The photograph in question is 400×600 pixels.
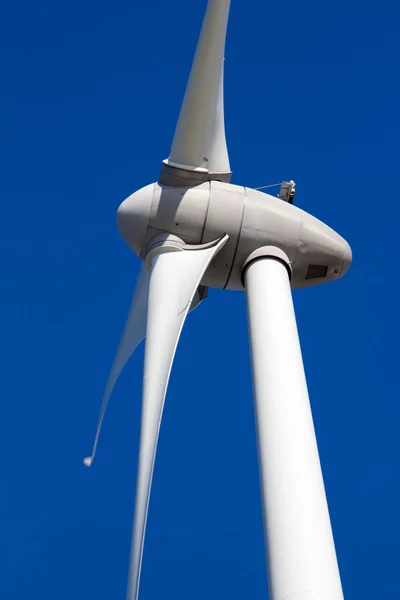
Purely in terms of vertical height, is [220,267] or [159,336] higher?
[220,267]

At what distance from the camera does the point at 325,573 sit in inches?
384

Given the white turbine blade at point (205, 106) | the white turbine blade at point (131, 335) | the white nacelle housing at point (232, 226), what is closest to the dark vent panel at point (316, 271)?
the white nacelle housing at point (232, 226)

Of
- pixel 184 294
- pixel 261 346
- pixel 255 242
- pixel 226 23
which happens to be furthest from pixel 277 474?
pixel 226 23

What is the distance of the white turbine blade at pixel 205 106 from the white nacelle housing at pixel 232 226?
667 mm

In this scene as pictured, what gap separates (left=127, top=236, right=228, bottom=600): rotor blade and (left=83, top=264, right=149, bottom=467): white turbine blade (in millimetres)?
1677

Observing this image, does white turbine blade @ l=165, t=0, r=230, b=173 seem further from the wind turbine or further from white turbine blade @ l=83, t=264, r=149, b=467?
white turbine blade @ l=83, t=264, r=149, b=467

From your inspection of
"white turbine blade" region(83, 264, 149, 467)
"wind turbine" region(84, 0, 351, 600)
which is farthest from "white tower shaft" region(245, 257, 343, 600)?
"white turbine blade" region(83, 264, 149, 467)

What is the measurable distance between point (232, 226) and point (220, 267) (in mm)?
818

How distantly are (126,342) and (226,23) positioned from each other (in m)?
6.32

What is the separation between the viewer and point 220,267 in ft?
51.1

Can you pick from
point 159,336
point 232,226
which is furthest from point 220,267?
point 159,336

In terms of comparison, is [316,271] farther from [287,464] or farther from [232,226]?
[287,464]

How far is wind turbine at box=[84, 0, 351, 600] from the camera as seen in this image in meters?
11.3

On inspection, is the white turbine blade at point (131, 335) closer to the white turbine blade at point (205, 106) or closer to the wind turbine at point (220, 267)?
the wind turbine at point (220, 267)
